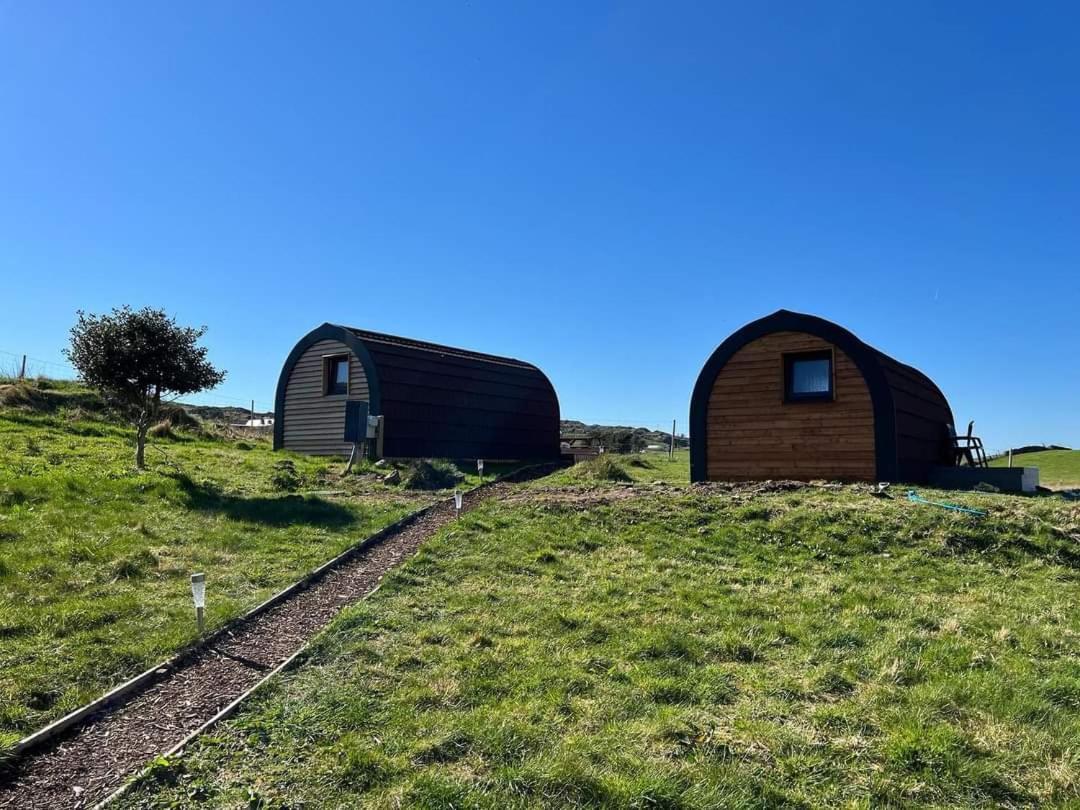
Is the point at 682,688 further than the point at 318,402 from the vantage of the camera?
No

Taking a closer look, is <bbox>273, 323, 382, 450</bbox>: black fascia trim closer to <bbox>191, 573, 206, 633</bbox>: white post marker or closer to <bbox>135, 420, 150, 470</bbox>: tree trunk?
<bbox>135, 420, 150, 470</bbox>: tree trunk

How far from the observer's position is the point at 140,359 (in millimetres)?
16156

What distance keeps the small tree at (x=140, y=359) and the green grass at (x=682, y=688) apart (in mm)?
9436

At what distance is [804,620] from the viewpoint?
754 cm

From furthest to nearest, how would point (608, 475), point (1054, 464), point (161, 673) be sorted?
1. point (1054, 464)
2. point (608, 475)
3. point (161, 673)

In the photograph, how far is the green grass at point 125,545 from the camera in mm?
6219

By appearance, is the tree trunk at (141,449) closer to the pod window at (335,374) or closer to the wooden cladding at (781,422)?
the pod window at (335,374)

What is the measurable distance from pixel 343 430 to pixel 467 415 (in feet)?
14.1

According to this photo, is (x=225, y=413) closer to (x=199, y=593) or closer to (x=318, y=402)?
(x=318, y=402)

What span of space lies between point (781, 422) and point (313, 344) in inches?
608

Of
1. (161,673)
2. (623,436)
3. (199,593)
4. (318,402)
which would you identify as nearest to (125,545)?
(199,593)

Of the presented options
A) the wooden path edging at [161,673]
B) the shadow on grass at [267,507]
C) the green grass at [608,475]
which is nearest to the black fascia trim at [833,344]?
the green grass at [608,475]

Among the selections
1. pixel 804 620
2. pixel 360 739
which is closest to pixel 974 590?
pixel 804 620

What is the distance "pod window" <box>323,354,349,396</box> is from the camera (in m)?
24.0
